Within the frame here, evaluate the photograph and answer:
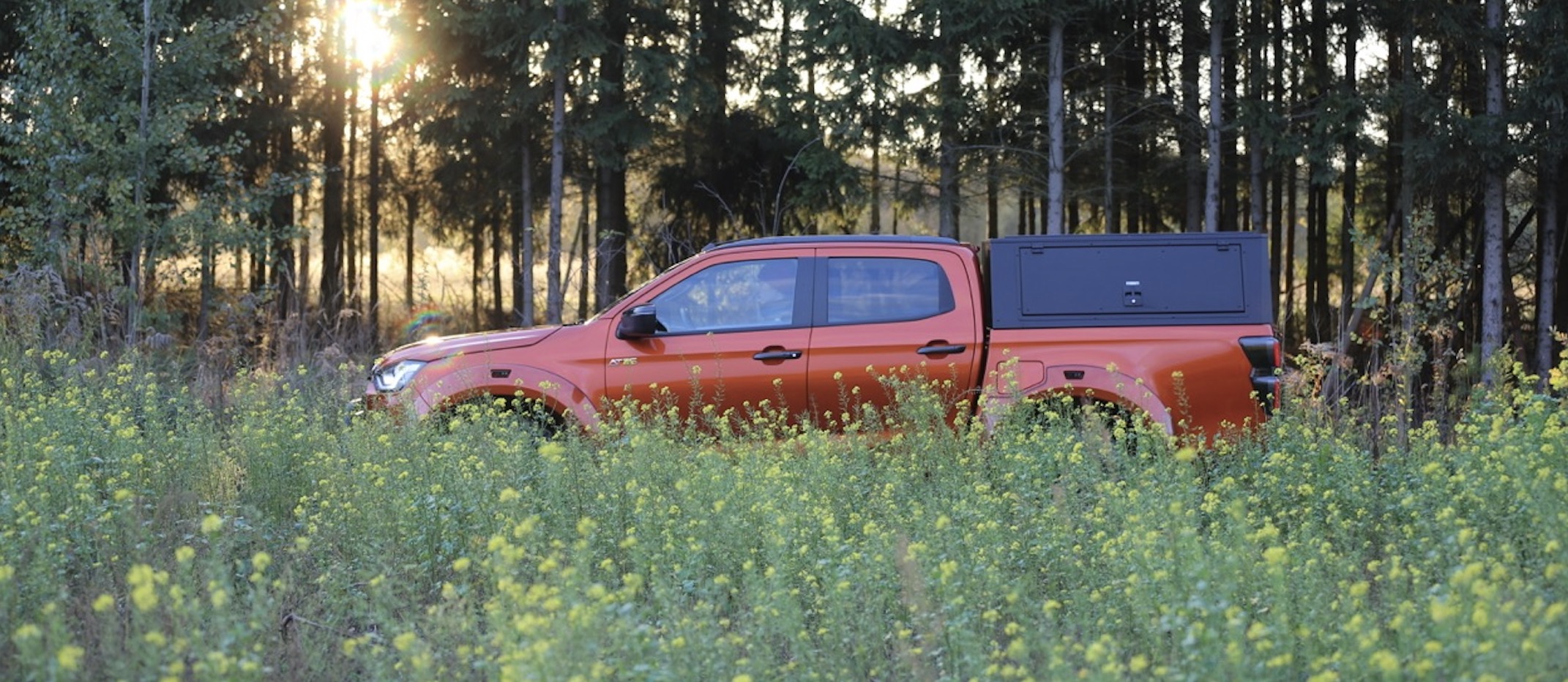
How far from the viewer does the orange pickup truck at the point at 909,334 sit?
8.56m

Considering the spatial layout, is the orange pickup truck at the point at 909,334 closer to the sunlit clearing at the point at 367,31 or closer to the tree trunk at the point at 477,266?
the sunlit clearing at the point at 367,31

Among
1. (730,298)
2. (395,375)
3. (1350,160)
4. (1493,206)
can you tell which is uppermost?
(1350,160)

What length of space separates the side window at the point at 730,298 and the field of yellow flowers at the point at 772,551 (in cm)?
69

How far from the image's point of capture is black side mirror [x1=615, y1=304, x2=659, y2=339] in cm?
876

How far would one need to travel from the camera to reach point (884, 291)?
353 inches

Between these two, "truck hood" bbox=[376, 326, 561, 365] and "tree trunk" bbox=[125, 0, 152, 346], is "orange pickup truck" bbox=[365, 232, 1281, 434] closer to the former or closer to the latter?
"truck hood" bbox=[376, 326, 561, 365]

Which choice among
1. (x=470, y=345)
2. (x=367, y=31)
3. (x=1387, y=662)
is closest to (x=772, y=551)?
(x=1387, y=662)

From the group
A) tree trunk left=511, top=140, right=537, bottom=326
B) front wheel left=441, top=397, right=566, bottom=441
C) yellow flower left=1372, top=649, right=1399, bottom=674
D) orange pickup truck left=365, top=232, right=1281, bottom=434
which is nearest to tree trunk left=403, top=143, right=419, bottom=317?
tree trunk left=511, top=140, right=537, bottom=326

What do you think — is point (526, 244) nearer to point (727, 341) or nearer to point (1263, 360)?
point (727, 341)

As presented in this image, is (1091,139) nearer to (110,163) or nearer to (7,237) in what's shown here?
(110,163)

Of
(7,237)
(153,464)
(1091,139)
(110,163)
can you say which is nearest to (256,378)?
(153,464)

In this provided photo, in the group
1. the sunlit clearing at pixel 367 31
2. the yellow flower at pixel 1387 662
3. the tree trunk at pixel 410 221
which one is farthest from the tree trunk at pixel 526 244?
the yellow flower at pixel 1387 662

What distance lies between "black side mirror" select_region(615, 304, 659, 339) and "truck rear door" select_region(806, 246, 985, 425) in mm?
960

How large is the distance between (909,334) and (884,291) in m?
0.35
